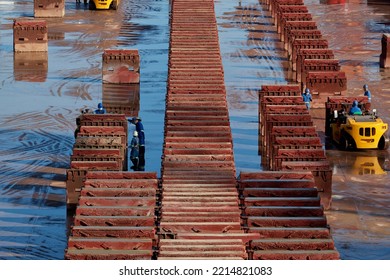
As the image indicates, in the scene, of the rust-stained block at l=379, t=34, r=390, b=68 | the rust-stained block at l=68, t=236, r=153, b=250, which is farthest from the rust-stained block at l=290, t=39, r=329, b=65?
the rust-stained block at l=68, t=236, r=153, b=250

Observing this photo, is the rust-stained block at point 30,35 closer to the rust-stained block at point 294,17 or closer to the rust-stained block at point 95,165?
the rust-stained block at point 294,17

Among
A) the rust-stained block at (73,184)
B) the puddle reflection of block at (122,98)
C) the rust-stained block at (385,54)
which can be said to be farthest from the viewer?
the rust-stained block at (385,54)

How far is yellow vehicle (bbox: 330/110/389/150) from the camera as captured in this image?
47.3 m

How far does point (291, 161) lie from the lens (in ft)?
136

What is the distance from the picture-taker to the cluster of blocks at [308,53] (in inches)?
2213

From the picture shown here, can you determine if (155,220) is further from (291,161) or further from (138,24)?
(138,24)

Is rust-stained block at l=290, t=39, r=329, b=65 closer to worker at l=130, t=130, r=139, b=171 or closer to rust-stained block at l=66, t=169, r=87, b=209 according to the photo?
worker at l=130, t=130, r=139, b=171

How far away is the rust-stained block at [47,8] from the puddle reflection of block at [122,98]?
20970mm

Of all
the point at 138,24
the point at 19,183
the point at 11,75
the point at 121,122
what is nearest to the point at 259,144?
the point at 121,122

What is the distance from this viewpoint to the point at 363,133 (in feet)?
155

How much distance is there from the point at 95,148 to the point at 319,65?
18856mm

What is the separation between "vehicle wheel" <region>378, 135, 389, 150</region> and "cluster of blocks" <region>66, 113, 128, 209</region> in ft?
31.9

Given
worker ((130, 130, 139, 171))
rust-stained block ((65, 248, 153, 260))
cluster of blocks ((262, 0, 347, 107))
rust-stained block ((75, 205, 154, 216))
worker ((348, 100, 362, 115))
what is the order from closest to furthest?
1. rust-stained block ((65, 248, 153, 260))
2. rust-stained block ((75, 205, 154, 216))
3. worker ((130, 130, 139, 171))
4. worker ((348, 100, 362, 115))
5. cluster of blocks ((262, 0, 347, 107))

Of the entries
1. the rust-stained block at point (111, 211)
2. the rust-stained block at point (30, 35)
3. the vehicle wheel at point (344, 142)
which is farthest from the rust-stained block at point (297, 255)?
the rust-stained block at point (30, 35)
